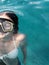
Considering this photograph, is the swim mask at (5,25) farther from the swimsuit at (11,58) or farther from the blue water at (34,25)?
the blue water at (34,25)

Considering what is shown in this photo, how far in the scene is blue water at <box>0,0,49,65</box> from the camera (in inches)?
154

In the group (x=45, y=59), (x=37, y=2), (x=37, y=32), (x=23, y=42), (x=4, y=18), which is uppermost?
(x=4, y=18)

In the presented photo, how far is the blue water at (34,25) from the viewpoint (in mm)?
3918

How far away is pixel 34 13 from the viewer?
396 centimetres

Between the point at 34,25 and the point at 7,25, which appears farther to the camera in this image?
the point at 34,25

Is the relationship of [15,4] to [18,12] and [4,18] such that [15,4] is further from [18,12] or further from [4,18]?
[4,18]

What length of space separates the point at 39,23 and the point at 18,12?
440mm

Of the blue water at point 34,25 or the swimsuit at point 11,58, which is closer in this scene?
the swimsuit at point 11,58

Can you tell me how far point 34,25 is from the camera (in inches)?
156

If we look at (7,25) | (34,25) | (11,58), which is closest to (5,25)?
(7,25)

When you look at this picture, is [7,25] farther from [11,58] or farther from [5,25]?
[11,58]

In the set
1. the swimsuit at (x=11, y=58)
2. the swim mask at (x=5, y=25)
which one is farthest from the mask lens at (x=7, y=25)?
the swimsuit at (x=11, y=58)

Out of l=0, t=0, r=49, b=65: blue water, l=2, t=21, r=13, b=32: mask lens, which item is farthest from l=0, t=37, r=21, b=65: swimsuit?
l=0, t=0, r=49, b=65: blue water


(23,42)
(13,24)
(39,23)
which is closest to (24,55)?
(23,42)
